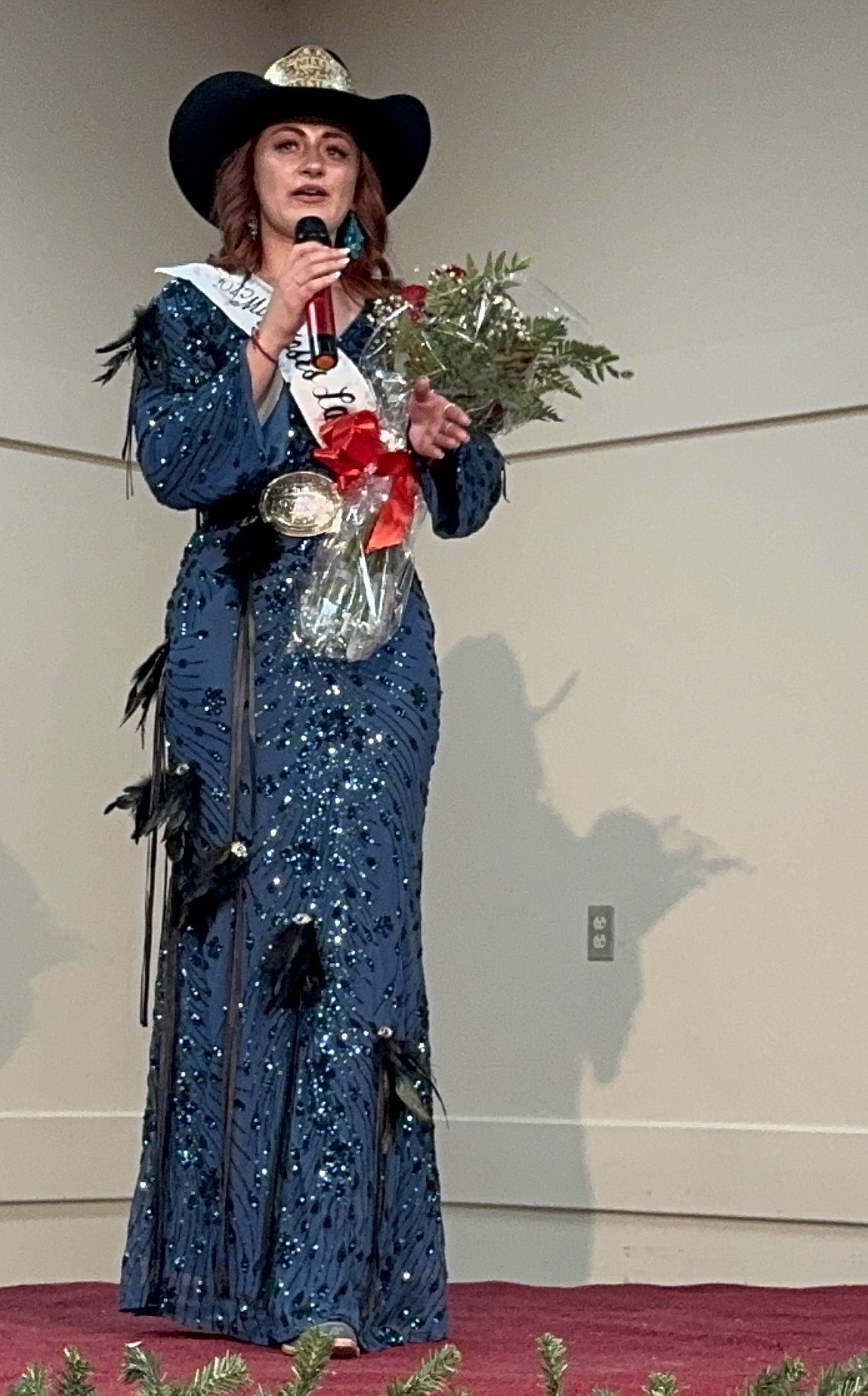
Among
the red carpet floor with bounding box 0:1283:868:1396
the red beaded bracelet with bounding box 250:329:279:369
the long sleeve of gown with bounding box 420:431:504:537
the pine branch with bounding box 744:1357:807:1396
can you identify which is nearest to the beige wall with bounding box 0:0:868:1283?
the red carpet floor with bounding box 0:1283:868:1396

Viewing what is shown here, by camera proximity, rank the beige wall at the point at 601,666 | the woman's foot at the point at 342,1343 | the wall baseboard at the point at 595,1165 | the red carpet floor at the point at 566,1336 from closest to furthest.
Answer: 1. the red carpet floor at the point at 566,1336
2. the woman's foot at the point at 342,1343
3. the wall baseboard at the point at 595,1165
4. the beige wall at the point at 601,666

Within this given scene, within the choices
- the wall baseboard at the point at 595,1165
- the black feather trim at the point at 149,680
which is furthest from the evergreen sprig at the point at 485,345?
the wall baseboard at the point at 595,1165

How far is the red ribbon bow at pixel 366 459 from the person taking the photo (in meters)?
2.34

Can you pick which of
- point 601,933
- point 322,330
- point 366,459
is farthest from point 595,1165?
point 322,330

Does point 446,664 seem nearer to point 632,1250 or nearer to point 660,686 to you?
point 660,686

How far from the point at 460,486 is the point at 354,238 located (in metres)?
0.34

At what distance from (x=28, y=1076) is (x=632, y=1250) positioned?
109cm

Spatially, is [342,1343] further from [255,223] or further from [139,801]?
[255,223]

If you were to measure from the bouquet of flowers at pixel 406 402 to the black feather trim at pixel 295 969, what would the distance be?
316 millimetres

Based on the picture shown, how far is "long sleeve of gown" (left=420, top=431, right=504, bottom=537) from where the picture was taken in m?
2.46

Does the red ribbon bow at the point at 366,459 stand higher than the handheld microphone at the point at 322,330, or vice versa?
the handheld microphone at the point at 322,330

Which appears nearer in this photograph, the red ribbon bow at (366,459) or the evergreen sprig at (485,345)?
the evergreen sprig at (485,345)

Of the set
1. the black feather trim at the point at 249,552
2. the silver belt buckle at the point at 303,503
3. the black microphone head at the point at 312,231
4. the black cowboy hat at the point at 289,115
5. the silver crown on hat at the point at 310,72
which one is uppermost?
the silver crown on hat at the point at 310,72

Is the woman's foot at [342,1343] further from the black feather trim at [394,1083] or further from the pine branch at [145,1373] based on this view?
the pine branch at [145,1373]
